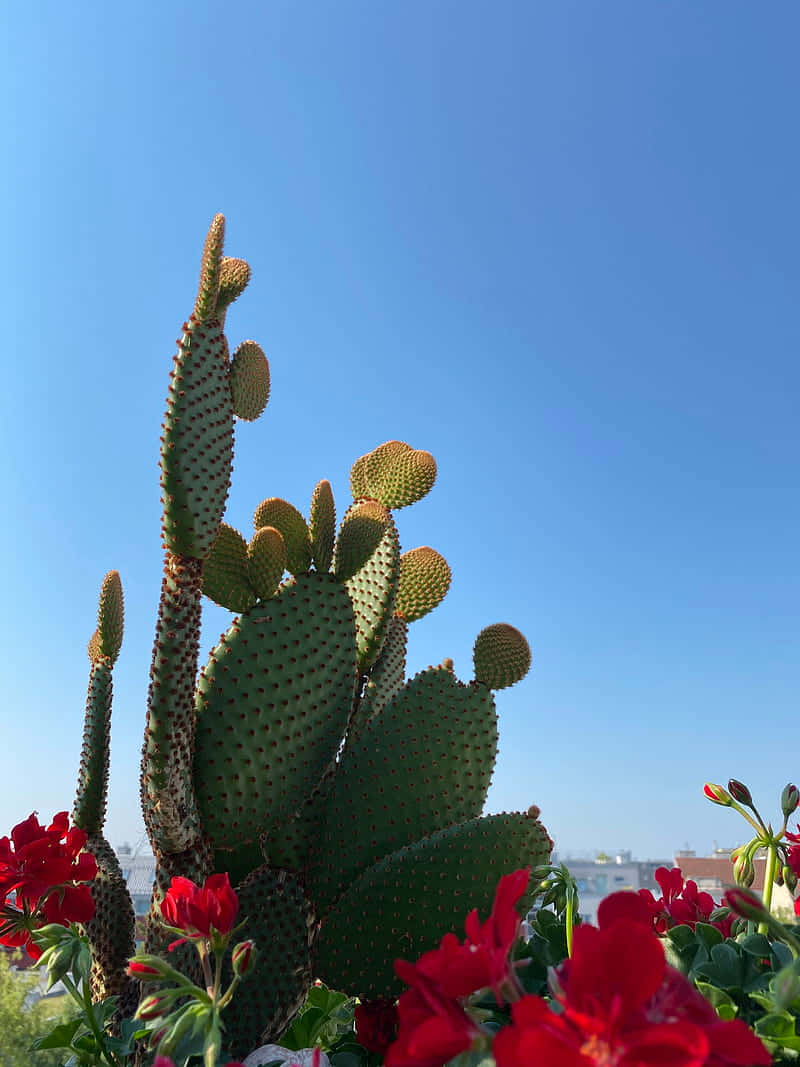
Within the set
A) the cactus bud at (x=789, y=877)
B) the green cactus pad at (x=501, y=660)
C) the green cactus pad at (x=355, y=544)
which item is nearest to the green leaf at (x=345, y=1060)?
the cactus bud at (x=789, y=877)

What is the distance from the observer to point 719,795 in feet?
4.20

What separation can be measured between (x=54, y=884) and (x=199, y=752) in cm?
40

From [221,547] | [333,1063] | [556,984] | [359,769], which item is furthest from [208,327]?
[556,984]

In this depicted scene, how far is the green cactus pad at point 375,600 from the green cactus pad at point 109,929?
0.76m

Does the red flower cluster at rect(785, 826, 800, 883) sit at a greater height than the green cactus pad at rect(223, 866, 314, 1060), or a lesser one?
greater

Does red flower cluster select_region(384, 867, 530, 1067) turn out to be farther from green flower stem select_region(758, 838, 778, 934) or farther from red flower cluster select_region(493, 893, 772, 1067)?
green flower stem select_region(758, 838, 778, 934)

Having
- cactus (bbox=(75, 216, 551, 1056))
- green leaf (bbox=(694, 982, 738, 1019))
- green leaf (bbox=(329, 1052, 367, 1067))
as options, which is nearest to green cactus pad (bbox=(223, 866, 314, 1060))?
cactus (bbox=(75, 216, 551, 1056))

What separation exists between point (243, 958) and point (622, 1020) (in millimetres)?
464

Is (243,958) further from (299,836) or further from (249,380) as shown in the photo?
(249,380)

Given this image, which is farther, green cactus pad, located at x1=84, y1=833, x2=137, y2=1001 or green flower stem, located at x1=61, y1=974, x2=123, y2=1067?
green cactus pad, located at x1=84, y1=833, x2=137, y2=1001

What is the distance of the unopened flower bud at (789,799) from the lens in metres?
1.21

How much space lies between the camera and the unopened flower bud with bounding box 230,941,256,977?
2.75 ft

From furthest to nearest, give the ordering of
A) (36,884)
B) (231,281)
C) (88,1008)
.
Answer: (231,281) < (36,884) < (88,1008)

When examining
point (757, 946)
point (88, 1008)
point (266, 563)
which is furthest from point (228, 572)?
point (757, 946)
